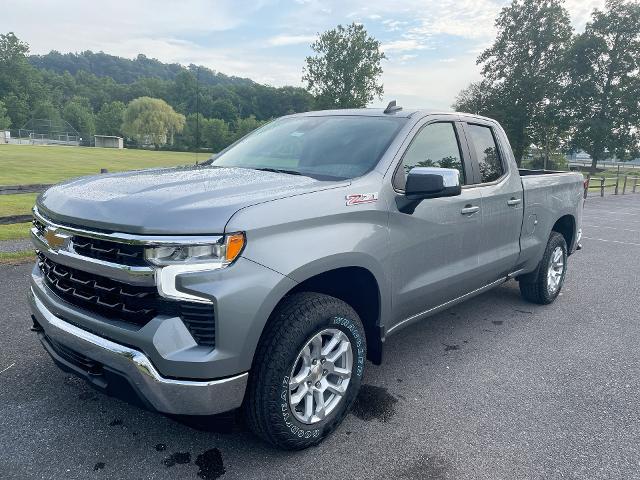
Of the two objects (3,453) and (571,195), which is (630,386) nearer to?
(571,195)

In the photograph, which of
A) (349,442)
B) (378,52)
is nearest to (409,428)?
(349,442)

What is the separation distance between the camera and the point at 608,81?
4078 centimetres

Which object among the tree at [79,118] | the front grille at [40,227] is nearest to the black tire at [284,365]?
the front grille at [40,227]

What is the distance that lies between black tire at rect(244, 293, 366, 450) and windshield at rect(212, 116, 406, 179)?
0.85 m

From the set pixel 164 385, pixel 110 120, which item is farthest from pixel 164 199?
pixel 110 120

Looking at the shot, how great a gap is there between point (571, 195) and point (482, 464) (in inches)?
146

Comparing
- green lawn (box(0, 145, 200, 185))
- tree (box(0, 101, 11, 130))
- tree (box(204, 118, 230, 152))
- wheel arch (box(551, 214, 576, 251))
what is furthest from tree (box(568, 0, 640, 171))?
tree (box(0, 101, 11, 130))

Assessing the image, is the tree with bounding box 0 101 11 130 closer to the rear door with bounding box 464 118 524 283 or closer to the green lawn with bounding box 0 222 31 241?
the green lawn with bounding box 0 222 31 241

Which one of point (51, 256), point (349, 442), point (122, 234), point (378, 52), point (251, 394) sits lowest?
point (349, 442)

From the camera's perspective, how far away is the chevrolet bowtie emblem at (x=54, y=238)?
238 centimetres

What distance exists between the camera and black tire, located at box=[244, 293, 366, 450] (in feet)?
7.60

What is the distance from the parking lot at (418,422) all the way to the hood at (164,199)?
0.95m

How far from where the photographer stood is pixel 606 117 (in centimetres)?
4062

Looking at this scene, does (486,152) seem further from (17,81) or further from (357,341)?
(17,81)
